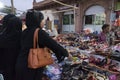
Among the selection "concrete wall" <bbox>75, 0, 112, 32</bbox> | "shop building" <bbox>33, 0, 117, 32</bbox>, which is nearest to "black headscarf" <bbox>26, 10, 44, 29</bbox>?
"shop building" <bbox>33, 0, 117, 32</bbox>

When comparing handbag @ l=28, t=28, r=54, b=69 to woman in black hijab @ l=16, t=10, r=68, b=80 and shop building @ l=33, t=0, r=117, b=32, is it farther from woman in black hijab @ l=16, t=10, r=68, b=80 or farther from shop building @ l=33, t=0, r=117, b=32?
shop building @ l=33, t=0, r=117, b=32

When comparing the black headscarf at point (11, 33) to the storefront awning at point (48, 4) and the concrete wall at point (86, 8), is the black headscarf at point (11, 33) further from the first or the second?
the storefront awning at point (48, 4)

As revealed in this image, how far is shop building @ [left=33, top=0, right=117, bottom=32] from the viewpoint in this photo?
13.1 meters

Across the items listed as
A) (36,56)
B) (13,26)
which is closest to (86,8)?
(13,26)

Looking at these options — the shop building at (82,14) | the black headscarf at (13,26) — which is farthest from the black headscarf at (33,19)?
the shop building at (82,14)

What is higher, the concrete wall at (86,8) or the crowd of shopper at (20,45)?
the concrete wall at (86,8)

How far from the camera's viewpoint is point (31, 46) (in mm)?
2744

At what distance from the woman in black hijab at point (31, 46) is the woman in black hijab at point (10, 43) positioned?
0.86ft

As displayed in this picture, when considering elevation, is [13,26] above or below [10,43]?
above

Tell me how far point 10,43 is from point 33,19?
0.53 metres

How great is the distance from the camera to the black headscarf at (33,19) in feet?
9.05

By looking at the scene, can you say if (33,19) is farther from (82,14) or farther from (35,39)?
(82,14)

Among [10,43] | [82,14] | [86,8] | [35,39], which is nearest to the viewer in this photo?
[35,39]

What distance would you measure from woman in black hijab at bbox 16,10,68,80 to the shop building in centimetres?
909
